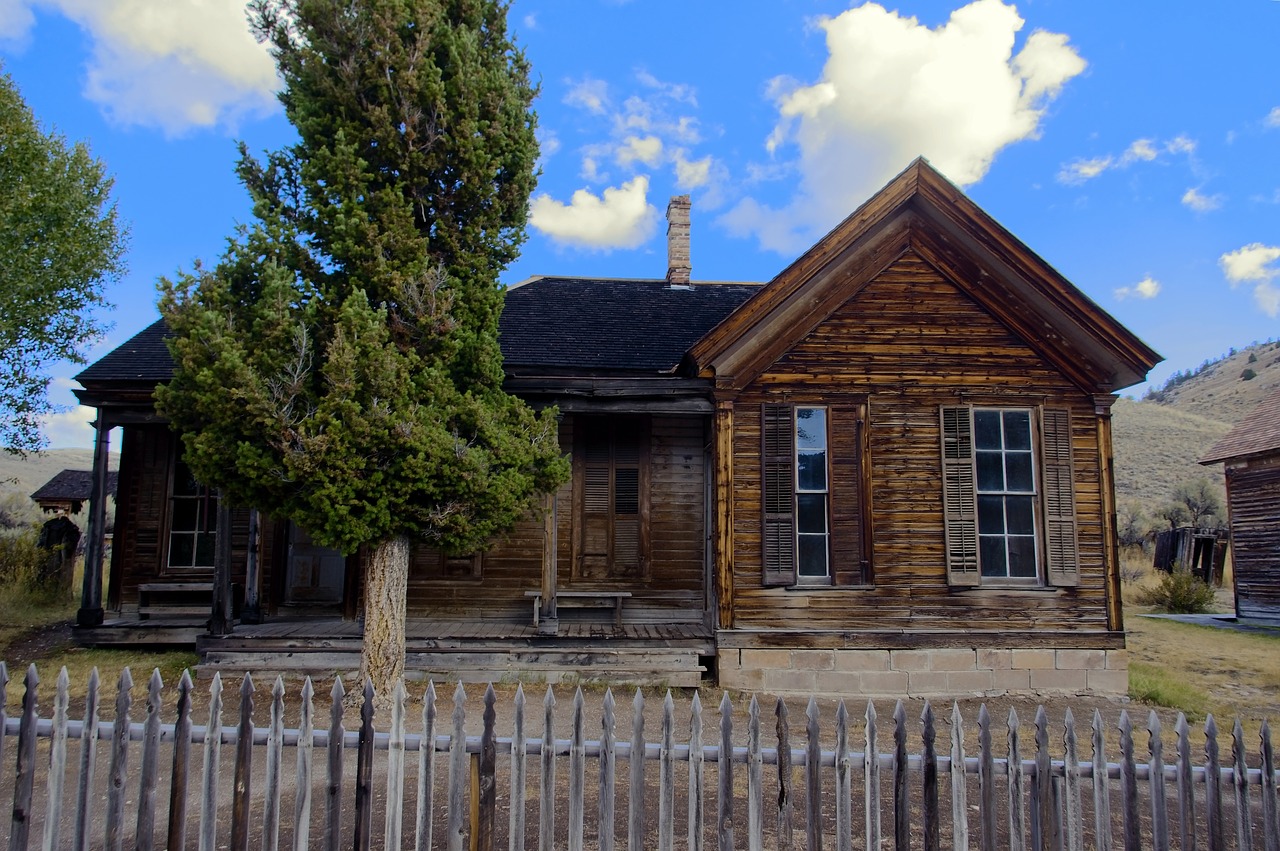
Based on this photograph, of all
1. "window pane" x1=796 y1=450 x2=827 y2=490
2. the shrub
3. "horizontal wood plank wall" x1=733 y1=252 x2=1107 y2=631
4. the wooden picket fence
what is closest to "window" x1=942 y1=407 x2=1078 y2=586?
"horizontal wood plank wall" x1=733 y1=252 x2=1107 y2=631

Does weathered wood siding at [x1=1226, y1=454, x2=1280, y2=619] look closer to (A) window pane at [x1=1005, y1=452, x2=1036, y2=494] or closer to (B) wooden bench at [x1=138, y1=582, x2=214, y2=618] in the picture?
(A) window pane at [x1=1005, y1=452, x2=1036, y2=494]

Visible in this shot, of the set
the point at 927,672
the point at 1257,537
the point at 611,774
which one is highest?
the point at 1257,537

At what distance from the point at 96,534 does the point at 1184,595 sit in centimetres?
2326

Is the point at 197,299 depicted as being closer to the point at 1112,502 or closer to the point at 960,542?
the point at 960,542

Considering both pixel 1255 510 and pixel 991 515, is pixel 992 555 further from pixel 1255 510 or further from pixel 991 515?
pixel 1255 510

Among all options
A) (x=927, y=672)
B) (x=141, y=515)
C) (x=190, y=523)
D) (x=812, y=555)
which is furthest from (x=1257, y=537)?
(x=141, y=515)

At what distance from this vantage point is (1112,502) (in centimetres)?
1019

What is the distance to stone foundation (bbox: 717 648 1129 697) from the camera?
32.0ft

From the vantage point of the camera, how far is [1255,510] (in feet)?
61.6

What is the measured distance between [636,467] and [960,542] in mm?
4795

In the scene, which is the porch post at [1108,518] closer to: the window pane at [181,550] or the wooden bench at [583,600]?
the wooden bench at [583,600]

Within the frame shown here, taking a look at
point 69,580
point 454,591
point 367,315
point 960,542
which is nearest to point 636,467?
point 454,591

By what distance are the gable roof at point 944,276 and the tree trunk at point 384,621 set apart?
4.26m

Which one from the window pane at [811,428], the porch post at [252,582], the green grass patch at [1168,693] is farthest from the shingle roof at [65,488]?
the green grass patch at [1168,693]
